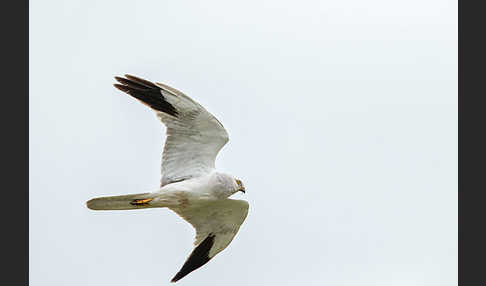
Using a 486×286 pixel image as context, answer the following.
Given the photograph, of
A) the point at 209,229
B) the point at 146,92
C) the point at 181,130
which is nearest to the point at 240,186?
the point at 209,229

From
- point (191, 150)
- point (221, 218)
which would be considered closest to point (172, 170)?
point (191, 150)

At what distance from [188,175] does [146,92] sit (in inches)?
62.7

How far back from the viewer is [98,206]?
1158 cm

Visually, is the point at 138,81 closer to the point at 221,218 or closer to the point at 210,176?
the point at 210,176

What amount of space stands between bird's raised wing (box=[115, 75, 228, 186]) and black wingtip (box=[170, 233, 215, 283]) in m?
1.33

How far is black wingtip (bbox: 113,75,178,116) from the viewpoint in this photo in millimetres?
11945

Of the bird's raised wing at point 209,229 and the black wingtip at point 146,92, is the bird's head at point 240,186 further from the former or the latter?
the black wingtip at point 146,92

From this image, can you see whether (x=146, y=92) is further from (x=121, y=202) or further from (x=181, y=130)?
(x=121, y=202)

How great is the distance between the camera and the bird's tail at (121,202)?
11523mm

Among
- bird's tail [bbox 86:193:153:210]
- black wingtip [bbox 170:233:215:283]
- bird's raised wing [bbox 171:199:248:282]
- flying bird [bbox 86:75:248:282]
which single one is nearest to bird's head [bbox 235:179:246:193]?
flying bird [bbox 86:75:248:282]

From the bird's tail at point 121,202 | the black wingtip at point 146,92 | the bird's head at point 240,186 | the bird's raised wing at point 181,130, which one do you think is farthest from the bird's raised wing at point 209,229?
the black wingtip at point 146,92

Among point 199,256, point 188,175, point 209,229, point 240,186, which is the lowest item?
point 199,256

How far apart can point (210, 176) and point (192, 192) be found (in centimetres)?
44

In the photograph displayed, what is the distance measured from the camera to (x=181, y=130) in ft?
39.6
